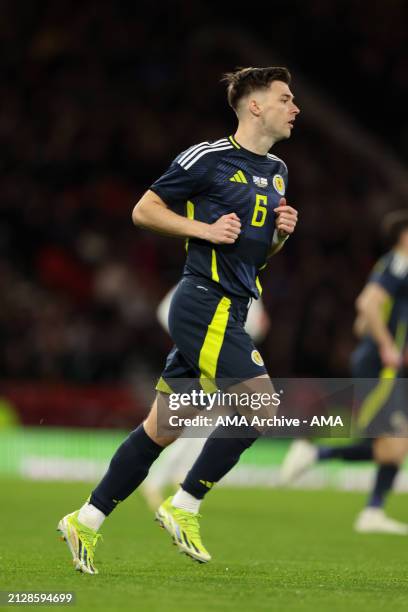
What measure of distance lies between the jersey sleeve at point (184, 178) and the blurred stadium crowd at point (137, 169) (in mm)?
9340

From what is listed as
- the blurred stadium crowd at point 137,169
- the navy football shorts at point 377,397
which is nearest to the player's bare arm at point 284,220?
the navy football shorts at point 377,397

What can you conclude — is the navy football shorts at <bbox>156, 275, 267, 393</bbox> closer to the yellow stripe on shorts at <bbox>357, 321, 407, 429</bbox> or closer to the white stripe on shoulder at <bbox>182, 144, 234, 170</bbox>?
the white stripe on shoulder at <bbox>182, 144, 234, 170</bbox>

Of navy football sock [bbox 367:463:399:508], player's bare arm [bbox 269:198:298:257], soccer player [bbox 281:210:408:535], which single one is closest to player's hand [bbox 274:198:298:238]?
player's bare arm [bbox 269:198:298:257]

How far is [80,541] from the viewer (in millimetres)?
4953

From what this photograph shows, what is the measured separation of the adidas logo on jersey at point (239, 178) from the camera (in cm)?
519

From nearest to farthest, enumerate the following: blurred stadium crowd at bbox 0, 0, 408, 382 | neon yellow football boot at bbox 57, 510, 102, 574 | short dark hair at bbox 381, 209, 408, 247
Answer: neon yellow football boot at bbox 57, 510, 102, 574
short dark hair at bbox 381, 209, 408, 247
blurred stadium crowd at bbox 0, 0, 408, 382

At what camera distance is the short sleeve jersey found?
8438mm

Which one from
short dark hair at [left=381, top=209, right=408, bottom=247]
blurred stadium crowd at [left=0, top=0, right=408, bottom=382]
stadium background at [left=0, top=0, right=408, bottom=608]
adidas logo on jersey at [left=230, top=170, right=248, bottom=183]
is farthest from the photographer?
blurred stadium crowd at [left=0, top=0, right=408, bottom=382]

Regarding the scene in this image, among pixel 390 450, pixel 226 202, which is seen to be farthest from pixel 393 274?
pixel 226 202

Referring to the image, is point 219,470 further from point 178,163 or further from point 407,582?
point 178,163

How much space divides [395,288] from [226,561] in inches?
124

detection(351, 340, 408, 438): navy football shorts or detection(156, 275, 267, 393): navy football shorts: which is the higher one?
detection(156, 275, 267, 393): navy football shorts

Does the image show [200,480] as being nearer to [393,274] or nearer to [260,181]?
[260,181]

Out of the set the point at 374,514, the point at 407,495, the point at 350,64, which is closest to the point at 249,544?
the point at 374,514
